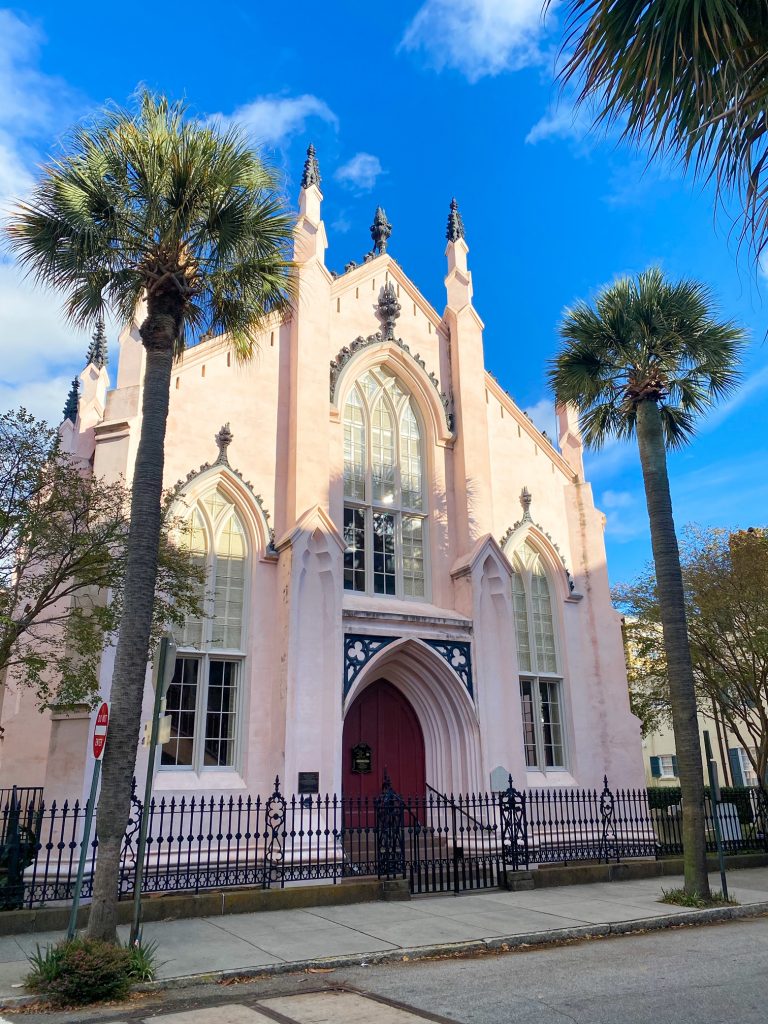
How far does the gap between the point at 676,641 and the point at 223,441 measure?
8.77 metres

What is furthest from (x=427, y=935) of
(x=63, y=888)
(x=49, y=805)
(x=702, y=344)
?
(x=702, y=344)

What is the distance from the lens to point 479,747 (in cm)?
1634

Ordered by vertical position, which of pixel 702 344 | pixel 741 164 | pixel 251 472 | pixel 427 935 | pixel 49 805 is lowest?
pixel 427 935

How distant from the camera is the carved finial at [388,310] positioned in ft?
61.5

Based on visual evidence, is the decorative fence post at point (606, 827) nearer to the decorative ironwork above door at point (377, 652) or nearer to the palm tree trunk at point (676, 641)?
the palm tree trunk at point (676, 641)

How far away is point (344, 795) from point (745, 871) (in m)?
8.30

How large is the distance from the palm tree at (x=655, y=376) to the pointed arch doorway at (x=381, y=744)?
5.93m

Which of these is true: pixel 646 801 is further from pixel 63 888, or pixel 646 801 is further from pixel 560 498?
pixel 63 888

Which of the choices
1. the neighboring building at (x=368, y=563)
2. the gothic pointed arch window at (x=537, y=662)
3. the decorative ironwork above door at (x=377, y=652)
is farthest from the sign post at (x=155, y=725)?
the gothic pointed arch window at (x=537, y=662)

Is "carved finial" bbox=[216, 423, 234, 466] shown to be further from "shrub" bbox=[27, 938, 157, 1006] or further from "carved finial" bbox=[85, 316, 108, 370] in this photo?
"shrub" bbox=[27, 938, 157, 1006]

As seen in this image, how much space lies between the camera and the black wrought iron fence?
1168 centimetres

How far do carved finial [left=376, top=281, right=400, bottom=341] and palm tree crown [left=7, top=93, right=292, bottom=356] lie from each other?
7.58m

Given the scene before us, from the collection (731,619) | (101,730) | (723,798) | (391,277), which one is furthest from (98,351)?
(723,798)

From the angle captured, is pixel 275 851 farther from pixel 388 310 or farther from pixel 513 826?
pixel 388 310
